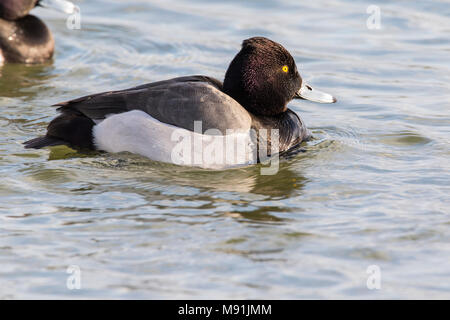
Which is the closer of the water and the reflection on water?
the water

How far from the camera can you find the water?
4441 millimetres

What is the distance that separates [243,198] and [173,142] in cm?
80

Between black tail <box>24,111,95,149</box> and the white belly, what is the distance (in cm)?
13

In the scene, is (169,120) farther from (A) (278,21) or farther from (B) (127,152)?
(A) (278,21)

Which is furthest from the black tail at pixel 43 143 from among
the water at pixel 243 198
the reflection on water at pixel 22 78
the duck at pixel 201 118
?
the reflection on water at pixel 22 78

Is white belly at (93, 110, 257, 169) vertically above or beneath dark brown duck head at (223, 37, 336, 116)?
beneath

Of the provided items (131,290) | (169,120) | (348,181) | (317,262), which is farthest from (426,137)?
(131,290)

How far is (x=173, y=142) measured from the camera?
609 centimetres

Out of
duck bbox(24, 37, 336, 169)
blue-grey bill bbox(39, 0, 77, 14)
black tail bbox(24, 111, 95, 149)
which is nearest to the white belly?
duck bbox(24, 37, 336, 169)

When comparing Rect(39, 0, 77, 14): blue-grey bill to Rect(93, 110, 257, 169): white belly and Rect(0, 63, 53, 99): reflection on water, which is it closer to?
Rect(0, 63, 53, 99): reflection on water

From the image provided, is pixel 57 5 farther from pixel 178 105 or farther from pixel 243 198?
pixel 243 198

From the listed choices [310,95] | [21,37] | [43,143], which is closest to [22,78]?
[21,37]

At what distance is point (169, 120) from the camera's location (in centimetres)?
611

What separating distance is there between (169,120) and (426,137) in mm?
2490
